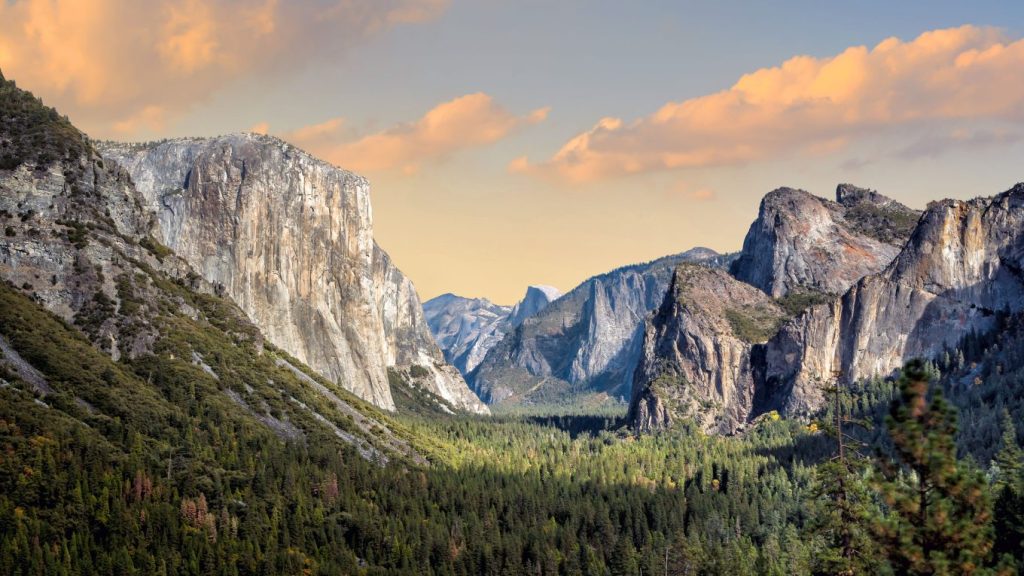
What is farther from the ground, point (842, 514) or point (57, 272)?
point (57, 272)

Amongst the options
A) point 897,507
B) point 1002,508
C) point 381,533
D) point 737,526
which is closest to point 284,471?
point 381,533

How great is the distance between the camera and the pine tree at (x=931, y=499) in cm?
4403

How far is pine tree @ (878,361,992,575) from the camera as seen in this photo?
144 feet

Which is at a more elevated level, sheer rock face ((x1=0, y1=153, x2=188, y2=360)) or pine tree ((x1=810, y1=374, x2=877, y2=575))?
sheer rock face ((x1=0, y1=153, x2=188, y2=360))

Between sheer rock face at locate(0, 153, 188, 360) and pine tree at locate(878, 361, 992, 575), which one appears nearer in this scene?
pine tree at locate(878, 361, 992, 575)

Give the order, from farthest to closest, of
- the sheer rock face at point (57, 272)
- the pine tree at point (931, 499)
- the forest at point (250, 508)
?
the sheer rock face at point (57, 272) → the forest at point (250, 508) → the pine tree at point (931, 499)

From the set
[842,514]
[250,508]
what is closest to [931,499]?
[842,514]

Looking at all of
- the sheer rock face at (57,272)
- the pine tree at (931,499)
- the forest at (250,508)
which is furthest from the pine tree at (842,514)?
the sheer rock face at (57,272)

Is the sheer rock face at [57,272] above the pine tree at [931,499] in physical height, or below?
above

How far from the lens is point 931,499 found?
4488 centimetres

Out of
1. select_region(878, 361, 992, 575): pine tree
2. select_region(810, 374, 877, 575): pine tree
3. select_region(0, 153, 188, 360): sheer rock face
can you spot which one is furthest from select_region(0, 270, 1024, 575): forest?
select_region(878, 361, 992, 575): pine tree

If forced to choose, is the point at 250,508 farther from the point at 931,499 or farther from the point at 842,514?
the point at 931,499

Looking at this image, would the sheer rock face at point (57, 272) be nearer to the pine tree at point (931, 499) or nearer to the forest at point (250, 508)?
the forest at point (250, 508)

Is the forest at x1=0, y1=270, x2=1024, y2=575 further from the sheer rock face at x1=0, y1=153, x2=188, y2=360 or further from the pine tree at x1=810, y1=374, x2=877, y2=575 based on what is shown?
the pine tree at x1=810, y1=374, x2=877, y2=575
